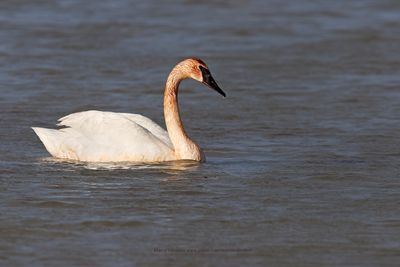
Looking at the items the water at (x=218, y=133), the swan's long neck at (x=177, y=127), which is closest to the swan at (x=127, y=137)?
the swan's long neck at (x=177, y=127)

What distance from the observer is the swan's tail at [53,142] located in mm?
11359

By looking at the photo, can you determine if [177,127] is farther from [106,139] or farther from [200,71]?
[106,139]

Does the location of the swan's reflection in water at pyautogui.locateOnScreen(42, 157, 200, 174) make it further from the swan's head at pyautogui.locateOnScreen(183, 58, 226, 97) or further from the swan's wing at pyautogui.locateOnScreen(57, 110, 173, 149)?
the swan's head at pyautogui.locateOnScreen(183, 58, 226, 97)

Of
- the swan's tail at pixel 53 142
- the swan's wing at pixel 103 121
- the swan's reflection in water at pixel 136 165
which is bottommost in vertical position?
the swan's reflection in water at pixel 136 165

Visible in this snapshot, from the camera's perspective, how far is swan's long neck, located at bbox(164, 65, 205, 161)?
1131 centimetres

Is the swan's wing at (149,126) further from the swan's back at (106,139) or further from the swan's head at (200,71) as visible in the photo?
the swan's head at (200,71)

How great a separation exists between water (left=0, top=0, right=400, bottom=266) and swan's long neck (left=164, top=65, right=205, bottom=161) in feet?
0.43

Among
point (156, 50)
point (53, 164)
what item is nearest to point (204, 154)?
point (53, 164)

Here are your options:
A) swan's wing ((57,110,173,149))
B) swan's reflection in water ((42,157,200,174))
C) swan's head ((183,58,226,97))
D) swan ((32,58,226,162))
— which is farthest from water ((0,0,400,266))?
swan's head ((183,58,226,97))

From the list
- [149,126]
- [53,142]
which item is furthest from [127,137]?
[53,142]

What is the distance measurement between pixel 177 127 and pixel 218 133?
1351 millimetres

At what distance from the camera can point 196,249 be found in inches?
329

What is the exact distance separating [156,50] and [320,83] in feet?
8.96

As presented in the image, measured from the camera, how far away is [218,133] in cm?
1276
